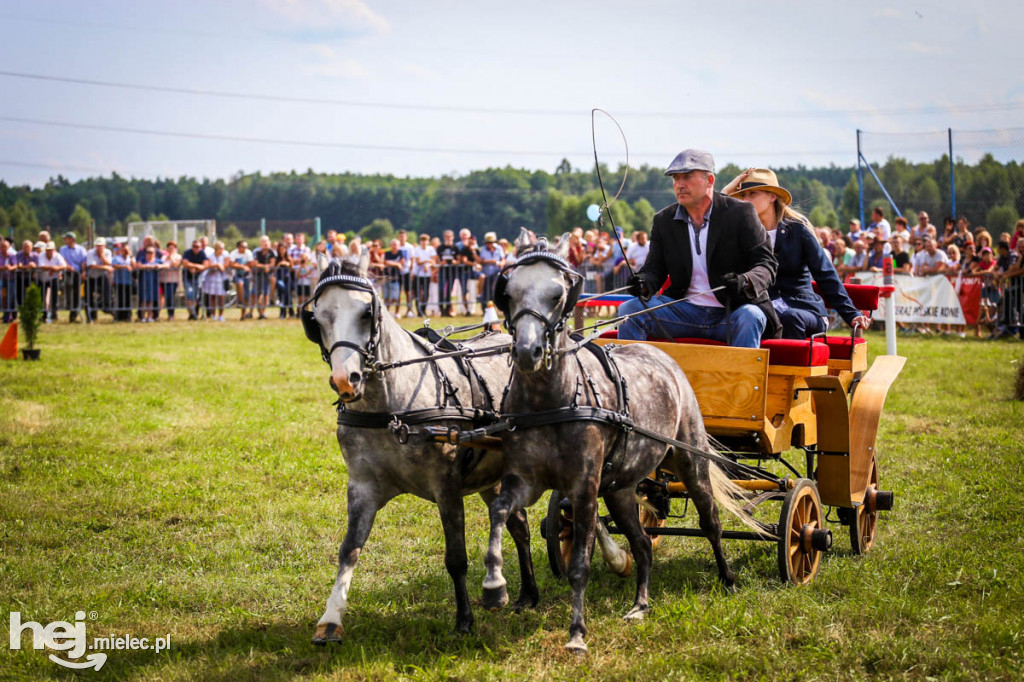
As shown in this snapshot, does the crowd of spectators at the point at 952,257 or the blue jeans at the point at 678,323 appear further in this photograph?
the crowd of spectators at the point at 952,257

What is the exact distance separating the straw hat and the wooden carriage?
3.90ft

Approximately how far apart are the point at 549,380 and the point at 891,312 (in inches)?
154

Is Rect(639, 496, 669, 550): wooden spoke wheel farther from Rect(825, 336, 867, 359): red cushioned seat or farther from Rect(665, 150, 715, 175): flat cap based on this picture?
Rect(665, 150, 715, 175): flat cap

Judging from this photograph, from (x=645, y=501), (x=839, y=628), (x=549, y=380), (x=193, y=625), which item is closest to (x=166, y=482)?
(x=193, y=625)

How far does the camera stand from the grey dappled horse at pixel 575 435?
15.2 feet

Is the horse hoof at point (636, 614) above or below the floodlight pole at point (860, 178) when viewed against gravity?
below

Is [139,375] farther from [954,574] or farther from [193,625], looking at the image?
[954,574]

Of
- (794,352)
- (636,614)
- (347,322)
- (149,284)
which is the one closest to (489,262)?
(149,284)

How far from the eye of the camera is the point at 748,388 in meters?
6.00

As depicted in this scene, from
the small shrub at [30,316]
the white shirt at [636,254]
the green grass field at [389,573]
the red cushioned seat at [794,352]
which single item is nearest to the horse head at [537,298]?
the green grass field at [389,573]

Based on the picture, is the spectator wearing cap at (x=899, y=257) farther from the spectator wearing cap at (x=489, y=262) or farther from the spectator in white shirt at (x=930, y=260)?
the spectator wearing cap at (x=489, y=262)

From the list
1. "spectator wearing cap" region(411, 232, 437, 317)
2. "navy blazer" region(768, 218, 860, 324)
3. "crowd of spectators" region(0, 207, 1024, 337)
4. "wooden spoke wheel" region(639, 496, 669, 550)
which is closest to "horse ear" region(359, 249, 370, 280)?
"wooden spoke wheel" region(639, 496, 669, 550)

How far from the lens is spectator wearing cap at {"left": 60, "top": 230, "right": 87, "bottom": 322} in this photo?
71.3 ft

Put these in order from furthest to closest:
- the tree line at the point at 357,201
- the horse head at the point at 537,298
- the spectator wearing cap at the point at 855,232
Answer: the tree line at the point at 357,201 → the spectator wearing cap at the point at 855,232 → the horse head at the point at 537,298
